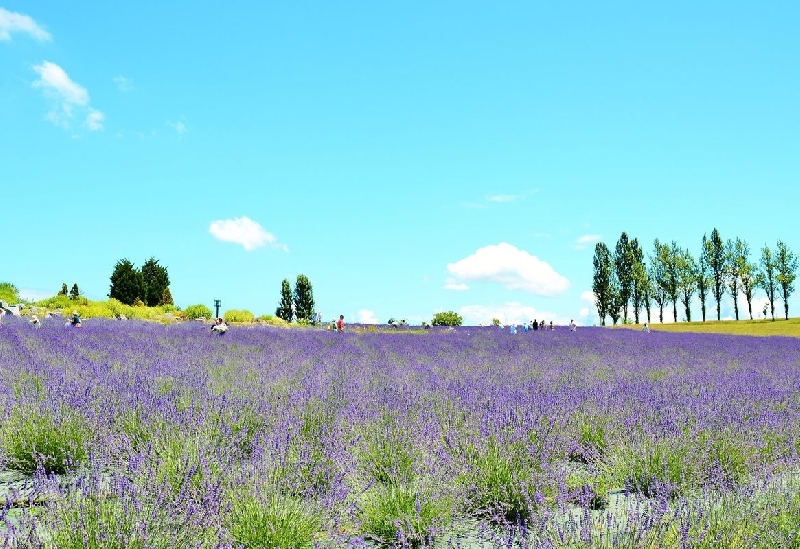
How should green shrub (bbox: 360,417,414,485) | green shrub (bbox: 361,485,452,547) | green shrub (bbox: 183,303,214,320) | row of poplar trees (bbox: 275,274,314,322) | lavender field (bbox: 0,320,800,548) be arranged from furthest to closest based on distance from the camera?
row of poplar trees (bbox: 275,274,314,322) < green shrub (bbox: 183,303,214,320) < green shrub (bbox: 360,417,414,485) < green shrub (bbox: 361,485,452,547) < lavender field (bbox: 0,320,800,548)

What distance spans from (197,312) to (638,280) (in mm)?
39773

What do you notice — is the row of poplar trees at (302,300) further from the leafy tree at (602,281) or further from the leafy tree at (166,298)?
the leafy tree at (602,281)

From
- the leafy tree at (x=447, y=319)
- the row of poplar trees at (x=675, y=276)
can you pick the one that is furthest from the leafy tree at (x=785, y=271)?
the leafy tree at (x=447, y=319)

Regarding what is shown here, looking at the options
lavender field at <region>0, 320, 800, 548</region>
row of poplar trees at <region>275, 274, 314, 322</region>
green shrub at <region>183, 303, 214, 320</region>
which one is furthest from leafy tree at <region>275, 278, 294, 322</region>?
lavender field at <region>0, 320, 800, 548</region>

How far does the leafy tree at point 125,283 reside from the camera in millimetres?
31812

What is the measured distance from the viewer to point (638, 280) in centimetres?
4897

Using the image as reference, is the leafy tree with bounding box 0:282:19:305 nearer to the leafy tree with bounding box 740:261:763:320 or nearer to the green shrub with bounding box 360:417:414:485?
the green shrub with bounding box 360:417:414:485

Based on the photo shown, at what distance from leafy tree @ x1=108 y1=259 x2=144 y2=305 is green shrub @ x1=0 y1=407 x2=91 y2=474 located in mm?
31235

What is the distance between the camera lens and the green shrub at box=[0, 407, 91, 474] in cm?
327

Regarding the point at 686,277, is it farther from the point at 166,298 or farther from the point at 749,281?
the point at 166,298

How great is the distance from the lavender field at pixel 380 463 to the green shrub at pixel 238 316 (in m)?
18.5

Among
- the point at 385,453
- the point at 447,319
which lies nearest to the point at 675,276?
the point at 447,319

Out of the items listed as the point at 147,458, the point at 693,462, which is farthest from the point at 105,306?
the point at 693,462

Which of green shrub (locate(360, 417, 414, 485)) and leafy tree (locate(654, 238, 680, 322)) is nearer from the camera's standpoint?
green shrub (locate(360, 417, 414, 485))
